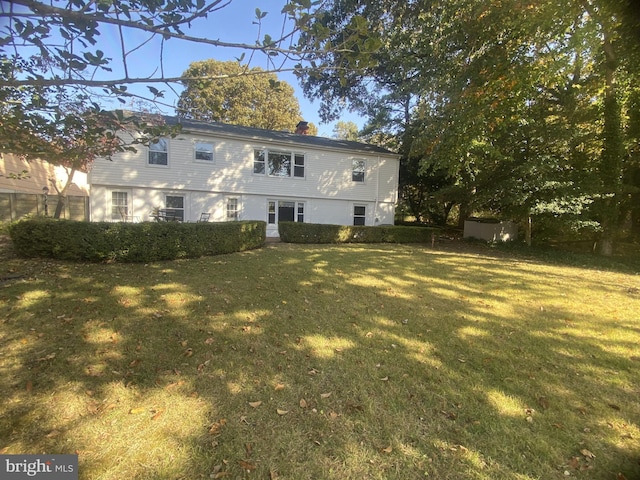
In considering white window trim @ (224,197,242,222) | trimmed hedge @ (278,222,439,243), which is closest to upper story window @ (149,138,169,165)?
white window trim @ (224,197,242,222)

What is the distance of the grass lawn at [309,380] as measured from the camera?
7.22 ft

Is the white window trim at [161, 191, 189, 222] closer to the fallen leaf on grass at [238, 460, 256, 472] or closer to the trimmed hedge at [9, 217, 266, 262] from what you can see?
the trimmed hedge at [9, 217, 266, 262]

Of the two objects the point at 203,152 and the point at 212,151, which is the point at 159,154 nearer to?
the point at 203,152

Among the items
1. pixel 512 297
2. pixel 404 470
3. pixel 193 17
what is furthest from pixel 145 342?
pixel 512 297

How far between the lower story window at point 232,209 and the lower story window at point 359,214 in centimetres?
676

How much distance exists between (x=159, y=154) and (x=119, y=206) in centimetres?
291

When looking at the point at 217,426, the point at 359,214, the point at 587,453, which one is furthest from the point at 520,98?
the point at 217,426

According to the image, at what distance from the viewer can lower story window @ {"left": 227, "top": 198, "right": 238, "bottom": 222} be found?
1549 centimetres

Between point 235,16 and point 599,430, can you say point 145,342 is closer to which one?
point 235,16

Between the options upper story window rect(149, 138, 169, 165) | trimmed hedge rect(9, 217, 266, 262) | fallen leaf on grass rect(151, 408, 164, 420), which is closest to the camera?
fallen leaf on grass rect(151, 408, 164, 420)

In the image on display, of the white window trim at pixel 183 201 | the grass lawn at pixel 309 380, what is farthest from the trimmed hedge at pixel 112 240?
the white window trim at pixel 183 201

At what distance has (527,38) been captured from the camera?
10.2 metres

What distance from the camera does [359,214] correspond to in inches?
716

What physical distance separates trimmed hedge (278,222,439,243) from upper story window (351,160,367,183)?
4369 mm
